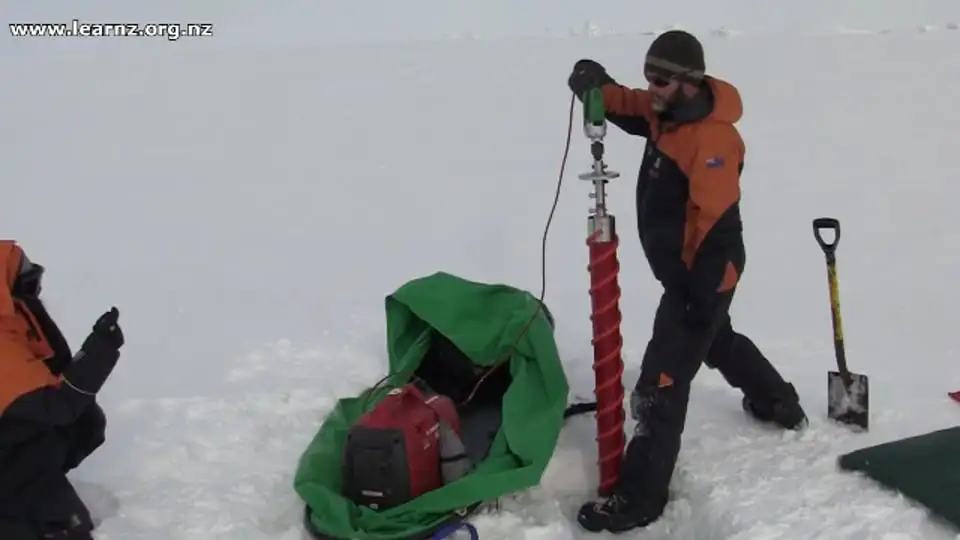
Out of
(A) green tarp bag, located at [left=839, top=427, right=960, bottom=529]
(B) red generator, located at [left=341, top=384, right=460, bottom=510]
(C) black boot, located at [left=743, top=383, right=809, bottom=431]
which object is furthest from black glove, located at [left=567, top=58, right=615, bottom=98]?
(A) green tarp bag, located at [left=839, top=427, right=960, bottom=529]

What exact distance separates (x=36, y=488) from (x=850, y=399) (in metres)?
2.65

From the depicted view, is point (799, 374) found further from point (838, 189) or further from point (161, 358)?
point (838, 189)

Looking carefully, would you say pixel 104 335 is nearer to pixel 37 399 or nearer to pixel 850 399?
pixel 37 399

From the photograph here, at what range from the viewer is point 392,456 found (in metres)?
2.94

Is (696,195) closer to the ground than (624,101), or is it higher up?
closer to the ground

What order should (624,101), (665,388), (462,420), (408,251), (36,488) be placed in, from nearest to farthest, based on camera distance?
1. (36,488)
2. (665,388)
3. (624,101)
4. (462,420)
5. (408,251)

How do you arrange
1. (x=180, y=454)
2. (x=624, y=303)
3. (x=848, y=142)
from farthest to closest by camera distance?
(x=848, y=142), (x=624, y=303), (x=180, y=454)

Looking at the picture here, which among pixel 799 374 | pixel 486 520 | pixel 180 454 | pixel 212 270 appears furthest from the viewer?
pixel 212 270

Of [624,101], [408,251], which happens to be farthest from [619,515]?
[408,251]

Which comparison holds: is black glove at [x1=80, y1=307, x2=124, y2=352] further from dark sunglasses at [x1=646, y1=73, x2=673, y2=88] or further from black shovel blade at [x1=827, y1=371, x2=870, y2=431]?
black shovel blade at [x1=827, y1=371, x2=870, y2=431]

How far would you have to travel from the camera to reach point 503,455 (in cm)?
309

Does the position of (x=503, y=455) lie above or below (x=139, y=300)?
below

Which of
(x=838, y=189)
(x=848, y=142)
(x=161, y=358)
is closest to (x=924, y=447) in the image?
(x=161, y=358)

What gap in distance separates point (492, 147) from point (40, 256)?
14.7 ft
